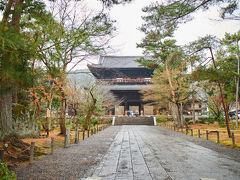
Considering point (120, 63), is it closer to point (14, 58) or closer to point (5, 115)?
point (5, 115)

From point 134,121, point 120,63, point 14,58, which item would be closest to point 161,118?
point 134,121

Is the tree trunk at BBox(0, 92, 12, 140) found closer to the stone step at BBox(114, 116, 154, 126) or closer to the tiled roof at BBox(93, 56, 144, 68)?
the stone step at BBox(114, 116, 154, 126)

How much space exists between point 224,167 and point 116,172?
262 cm

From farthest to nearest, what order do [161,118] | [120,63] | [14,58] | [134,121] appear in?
[120,63] < [134,121] < [161,118] < [14,58]

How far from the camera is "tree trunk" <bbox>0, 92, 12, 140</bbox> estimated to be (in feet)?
17.1

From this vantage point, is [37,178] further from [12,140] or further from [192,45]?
[192,45]

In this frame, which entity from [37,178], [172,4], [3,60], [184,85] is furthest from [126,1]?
[184,85]

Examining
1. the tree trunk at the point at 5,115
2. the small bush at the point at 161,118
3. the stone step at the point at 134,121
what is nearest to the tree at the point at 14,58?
the tree trunk at the point at 5,115

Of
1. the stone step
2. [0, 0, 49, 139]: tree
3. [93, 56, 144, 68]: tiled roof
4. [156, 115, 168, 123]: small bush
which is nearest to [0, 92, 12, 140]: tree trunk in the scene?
[0, 0, 49, 139]: tree

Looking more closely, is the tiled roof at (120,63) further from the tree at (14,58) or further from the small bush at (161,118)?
the tree at (14,58)

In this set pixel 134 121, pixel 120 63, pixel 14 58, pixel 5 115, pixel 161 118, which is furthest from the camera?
pixel 120 63

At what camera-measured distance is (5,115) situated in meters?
5.31

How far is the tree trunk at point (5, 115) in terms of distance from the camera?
5.20 meters

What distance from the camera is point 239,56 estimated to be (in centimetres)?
1513
